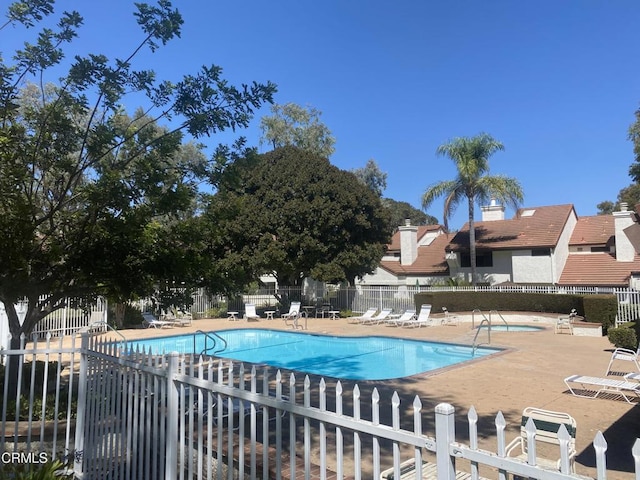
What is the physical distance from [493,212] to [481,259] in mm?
5644

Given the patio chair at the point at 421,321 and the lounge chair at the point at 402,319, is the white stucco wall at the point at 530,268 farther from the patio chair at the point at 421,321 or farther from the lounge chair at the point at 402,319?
the patio chair at the point at 421,321

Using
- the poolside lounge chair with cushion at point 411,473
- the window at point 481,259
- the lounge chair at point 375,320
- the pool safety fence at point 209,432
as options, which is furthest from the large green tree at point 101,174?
the window at point 481,259

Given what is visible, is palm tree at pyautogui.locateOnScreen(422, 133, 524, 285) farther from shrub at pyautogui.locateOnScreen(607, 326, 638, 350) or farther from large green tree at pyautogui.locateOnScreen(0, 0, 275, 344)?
large green tree at pyautogui.locateOnScreen(0, 0, 275, 344)

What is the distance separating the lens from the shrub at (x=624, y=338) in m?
13.8

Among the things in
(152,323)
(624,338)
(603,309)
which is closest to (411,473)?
(624,338)

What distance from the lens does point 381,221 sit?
30484 millimetres

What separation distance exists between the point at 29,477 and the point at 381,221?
27.3 metres

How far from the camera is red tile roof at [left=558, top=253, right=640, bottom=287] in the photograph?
2779 centimetres

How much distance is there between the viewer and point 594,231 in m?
33.7

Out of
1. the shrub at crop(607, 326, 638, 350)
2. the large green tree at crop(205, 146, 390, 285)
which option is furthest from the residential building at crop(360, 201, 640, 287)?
the shrub at crop(607, 326, 638, 350)

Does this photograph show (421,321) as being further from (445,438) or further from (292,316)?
(445,438)

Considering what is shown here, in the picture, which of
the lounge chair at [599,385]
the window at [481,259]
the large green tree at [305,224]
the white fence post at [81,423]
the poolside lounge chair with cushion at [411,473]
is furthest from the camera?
the window at [481,259]

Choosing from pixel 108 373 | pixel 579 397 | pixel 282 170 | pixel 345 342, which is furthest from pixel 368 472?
pixel 282 170

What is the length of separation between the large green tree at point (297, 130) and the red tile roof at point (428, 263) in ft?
37.3
